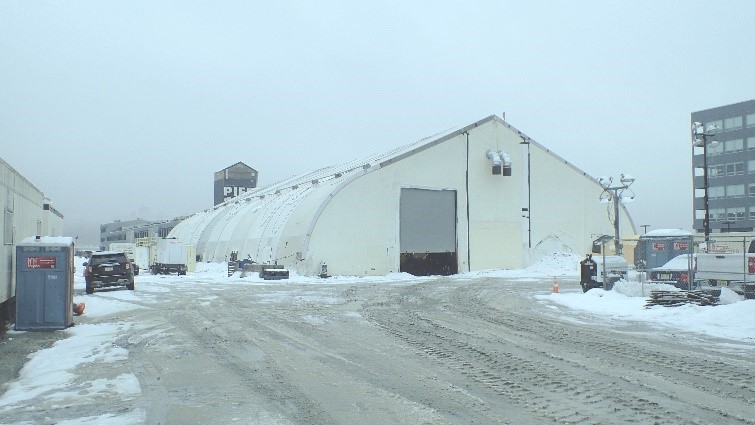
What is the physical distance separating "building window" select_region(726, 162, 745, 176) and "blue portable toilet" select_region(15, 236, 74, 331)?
7117 centimetres

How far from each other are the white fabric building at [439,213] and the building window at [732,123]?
24749 mm

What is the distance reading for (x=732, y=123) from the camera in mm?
70375

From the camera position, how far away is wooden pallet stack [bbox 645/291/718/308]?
18.2 m

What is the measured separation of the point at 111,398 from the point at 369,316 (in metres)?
9.87

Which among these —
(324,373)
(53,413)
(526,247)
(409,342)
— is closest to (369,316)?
(409,342)

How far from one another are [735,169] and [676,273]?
56538mm

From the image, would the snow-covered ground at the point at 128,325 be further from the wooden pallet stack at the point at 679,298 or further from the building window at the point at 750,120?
the building window at the point at 750,120

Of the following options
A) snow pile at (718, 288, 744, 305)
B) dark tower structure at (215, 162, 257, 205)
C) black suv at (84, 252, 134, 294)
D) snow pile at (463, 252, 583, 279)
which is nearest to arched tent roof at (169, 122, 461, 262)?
snow pile at (463, 252, 583, 279)

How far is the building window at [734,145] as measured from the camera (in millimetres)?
69700

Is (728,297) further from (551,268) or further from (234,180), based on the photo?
(234,180)

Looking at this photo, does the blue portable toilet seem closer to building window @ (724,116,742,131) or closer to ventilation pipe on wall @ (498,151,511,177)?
ventilation pipe on wall @ (498,151,511,177)

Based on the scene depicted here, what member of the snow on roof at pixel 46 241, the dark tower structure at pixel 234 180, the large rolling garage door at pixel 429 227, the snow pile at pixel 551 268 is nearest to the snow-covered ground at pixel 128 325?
the snow on roof at pixel 46 241

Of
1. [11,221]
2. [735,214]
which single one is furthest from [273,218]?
[735,214]

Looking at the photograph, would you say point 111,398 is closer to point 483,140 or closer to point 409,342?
point 409,342
